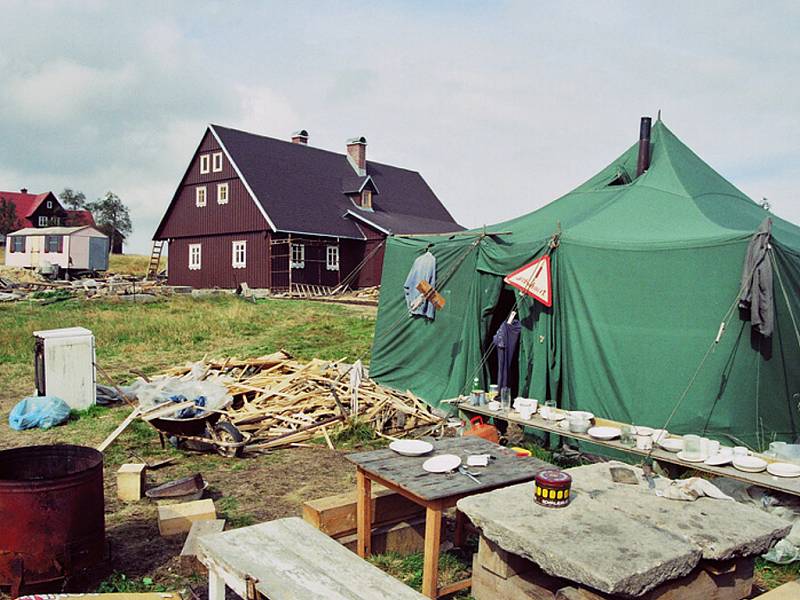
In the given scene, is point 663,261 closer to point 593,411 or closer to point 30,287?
point 593,411

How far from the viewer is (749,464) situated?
5094 millimetres

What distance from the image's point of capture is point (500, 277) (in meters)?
8.87

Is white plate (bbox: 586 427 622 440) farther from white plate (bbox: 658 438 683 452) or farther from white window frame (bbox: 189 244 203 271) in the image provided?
white window frame (bbox: 189 244 203 271)

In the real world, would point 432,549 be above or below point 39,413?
above

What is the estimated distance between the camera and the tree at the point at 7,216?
55688 mm

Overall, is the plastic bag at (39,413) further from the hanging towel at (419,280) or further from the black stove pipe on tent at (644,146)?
the black stove pipe on tent at (644,146)

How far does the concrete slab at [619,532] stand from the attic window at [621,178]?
6533 millimetres

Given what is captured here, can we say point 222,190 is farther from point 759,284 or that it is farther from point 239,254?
point 759,284

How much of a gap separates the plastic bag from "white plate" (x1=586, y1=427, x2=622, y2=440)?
6626 millimetres

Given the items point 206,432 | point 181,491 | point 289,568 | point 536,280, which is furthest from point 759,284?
point 206,432

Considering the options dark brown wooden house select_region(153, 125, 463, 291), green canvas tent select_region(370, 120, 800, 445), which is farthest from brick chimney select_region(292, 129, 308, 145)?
green canvas tent select_region(370, 120, 800, 445)

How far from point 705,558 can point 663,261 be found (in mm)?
4385

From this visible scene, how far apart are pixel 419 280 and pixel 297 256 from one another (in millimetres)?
19240

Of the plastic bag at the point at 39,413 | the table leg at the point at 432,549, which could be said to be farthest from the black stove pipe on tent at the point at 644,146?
the plastic bag at the point at 39,413
